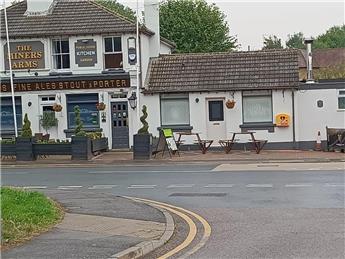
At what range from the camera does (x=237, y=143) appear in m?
31.4

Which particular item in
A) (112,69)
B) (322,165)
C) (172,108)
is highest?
(112,69)

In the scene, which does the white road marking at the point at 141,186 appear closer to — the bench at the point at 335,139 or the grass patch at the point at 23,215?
the grass patch at the point at 23,215

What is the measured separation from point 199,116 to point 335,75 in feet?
36.8

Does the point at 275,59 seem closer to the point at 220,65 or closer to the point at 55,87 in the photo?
the point at 220,65

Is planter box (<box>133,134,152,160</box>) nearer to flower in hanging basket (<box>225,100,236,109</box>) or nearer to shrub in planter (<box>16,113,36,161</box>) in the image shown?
shrub in planter (<box>16,113,36,161</box>)

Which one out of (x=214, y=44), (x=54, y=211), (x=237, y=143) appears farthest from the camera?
(x=214, y=44)

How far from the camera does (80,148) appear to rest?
93.3 ft

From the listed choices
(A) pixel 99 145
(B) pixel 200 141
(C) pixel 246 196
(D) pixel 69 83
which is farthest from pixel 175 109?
(C) pixel 246 196

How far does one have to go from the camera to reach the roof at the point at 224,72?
3145cm

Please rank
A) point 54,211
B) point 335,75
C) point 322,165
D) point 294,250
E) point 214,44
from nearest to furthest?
point 294,250
point 54,211
point 322,165
point 335,75
point 214,44

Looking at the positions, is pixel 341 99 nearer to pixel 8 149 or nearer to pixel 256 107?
pixel 256 107

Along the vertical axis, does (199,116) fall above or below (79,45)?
below

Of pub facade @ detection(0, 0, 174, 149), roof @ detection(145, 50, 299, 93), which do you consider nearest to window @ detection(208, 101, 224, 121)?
roof @ detection(145, 50, 299, 93)

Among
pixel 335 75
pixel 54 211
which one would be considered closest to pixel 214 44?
pixel 335 75
